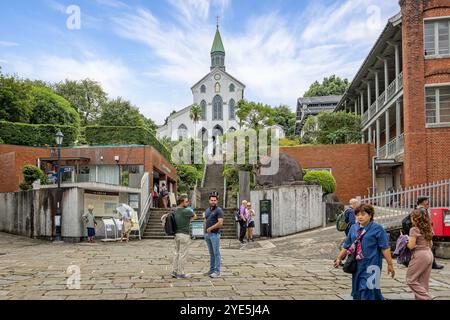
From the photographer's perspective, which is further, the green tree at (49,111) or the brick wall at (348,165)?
the green tree at (49,111)

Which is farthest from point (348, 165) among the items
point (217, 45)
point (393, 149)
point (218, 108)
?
point (217, 45)

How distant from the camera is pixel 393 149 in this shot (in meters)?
26.9

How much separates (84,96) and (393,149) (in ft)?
144

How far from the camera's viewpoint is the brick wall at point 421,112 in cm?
2259

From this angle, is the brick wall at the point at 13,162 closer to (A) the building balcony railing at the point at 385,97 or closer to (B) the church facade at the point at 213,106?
(A) the building balcony railing at the point at 385,97

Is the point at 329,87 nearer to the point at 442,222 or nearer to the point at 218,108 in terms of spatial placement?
the point at 218,108

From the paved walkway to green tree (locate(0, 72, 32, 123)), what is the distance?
18576 mm

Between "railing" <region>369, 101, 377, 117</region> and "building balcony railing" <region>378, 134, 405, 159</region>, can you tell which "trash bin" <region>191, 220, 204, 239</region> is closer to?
"building balcony railing" <region>378, 134, 405, 159</region>

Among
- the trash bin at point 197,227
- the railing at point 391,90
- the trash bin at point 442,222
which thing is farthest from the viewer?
the railing at point 391,90

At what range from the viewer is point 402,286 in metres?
8.97

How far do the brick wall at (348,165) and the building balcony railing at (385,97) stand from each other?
8.97ft

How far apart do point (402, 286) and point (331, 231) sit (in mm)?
9075

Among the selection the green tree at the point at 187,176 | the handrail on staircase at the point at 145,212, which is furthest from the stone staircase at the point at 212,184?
the handrail on staircase at the point at 145,212

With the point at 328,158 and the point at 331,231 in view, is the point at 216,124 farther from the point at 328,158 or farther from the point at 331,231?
the point at 331,231
